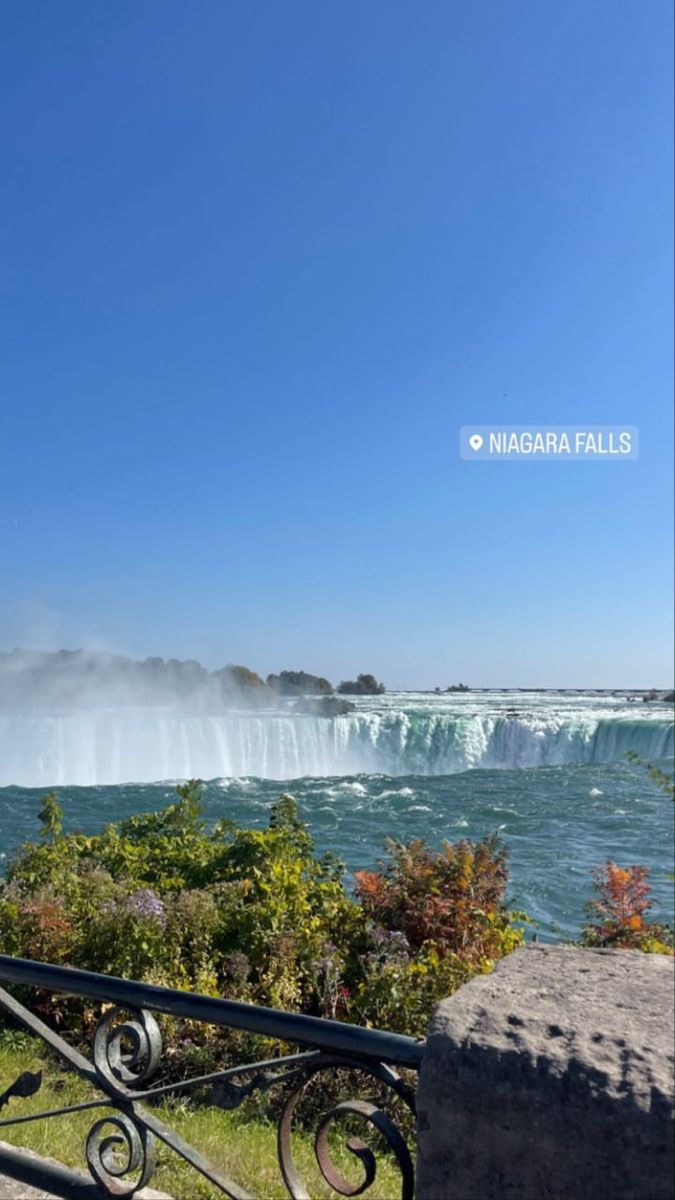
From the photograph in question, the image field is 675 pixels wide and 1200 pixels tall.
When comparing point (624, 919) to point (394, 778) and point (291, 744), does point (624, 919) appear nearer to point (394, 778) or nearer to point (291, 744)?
point (394, 778)

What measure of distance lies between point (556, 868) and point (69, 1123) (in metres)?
10.9

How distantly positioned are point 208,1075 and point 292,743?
25877mm

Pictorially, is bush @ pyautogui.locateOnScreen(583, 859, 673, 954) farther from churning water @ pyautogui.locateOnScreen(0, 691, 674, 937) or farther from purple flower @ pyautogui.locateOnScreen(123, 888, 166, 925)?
churning water @ pyautogui.locateOnScreen(0, 691, 674, 937)

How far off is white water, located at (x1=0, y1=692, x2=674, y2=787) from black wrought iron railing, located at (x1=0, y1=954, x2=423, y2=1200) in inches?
899

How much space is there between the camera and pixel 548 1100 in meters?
1.09

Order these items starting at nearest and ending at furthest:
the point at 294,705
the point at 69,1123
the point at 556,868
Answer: the point at 69,1123, the point at 556,868, the point at 294,705

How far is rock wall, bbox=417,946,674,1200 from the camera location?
1.06 meters

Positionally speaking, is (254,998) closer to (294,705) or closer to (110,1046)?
(110,1046)

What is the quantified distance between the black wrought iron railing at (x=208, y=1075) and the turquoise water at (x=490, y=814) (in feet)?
25.7

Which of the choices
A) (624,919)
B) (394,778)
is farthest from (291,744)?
(624,919)

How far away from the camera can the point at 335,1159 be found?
3318mm

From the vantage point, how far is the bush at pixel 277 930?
13.5ft

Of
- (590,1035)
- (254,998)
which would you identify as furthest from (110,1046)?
(254,998)

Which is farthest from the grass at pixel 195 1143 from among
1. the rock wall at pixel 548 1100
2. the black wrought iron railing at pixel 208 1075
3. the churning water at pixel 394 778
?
the churning water at pixel 394 778
